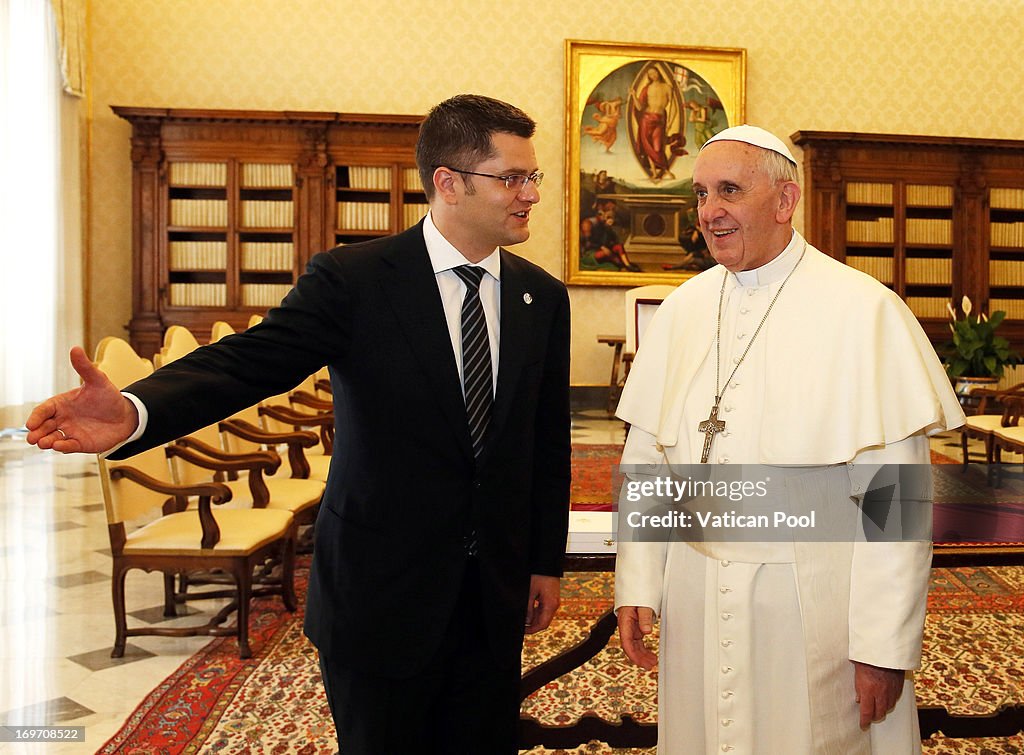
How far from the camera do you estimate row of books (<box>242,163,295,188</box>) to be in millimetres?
10695

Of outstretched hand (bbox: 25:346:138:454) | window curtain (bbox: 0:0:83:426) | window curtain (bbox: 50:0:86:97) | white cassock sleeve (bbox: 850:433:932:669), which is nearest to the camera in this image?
outstretched hand (bbox: 25:346:138:454)

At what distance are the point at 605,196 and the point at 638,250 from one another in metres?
0.78

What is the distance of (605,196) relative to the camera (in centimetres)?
1151

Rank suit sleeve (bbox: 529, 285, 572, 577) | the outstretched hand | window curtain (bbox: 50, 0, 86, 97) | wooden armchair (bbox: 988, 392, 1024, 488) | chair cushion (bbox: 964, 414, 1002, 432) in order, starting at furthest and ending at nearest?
window curtain (bbox: 50, 0, 86, 97)
chair cushion (bbox: 964, 414, 1002, 432)
wooden armchair (bbox: 988, 392, 1024, 488)
suit sleeve (bbox: 529, 285, 572, 577)
the outstretched hand

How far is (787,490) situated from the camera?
1.87 m

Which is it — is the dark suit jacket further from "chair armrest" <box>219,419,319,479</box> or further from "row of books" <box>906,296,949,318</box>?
"row of books" <box>906,296,949,318</box>

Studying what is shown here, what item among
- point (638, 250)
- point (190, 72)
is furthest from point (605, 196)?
point (190, 72)

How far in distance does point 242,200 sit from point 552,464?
31.6ft

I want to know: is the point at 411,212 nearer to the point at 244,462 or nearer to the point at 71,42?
the point at 71,42

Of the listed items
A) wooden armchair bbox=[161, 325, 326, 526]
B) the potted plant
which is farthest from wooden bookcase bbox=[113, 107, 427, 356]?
the potted plant

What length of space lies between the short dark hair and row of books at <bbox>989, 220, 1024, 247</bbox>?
453 inches

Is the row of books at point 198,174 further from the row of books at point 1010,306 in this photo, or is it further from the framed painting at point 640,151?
the row of books at point 1010,306

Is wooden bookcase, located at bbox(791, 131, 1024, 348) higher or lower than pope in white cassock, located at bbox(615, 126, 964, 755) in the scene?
higher

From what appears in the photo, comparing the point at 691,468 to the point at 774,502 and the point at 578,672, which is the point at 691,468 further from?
the point at 578,672
